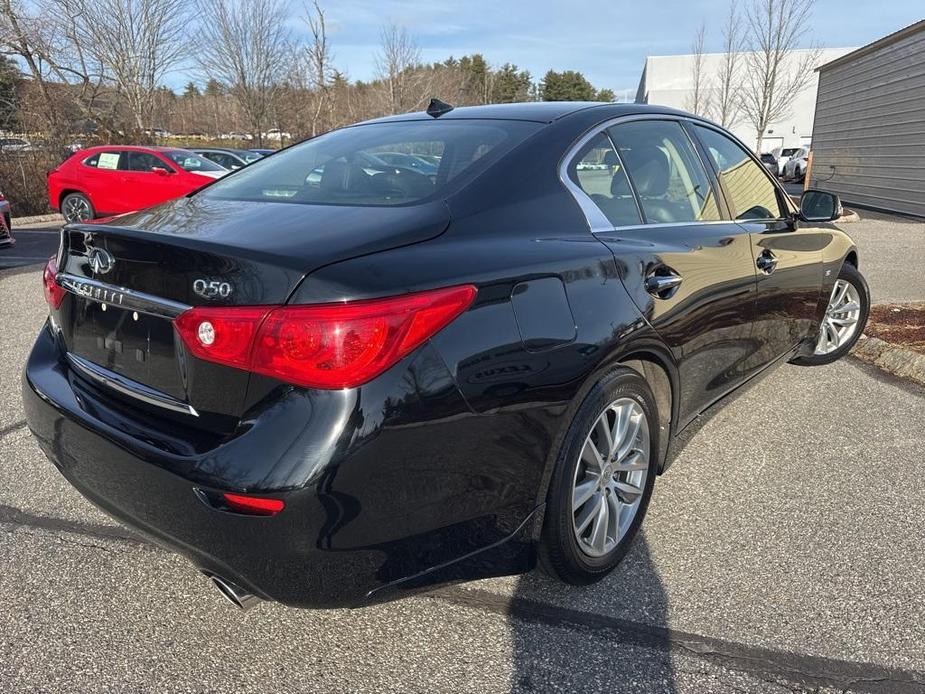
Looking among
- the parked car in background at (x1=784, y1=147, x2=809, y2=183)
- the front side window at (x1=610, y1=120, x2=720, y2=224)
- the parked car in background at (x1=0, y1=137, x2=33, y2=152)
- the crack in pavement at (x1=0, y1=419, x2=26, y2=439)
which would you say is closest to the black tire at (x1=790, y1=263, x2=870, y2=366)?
the front side window at (x1=610, y1=120, x2=720, y2=224)

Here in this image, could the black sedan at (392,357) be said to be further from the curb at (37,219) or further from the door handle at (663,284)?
the curb at (37,219)

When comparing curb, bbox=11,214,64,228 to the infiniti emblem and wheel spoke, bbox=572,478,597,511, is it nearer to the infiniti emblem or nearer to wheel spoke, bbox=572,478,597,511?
the infiniti emblem

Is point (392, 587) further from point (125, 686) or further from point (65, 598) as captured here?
point (65, 598)

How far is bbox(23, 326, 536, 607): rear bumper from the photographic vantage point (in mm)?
1671

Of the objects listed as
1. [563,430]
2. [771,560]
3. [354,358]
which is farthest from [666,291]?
[354,358]

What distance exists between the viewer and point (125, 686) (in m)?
2.01

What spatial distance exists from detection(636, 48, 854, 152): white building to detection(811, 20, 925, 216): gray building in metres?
28.7

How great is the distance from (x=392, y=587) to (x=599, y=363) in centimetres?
94

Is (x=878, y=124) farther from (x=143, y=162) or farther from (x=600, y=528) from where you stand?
(x=600, y=528)

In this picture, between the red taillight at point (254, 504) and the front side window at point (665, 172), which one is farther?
the front side window at point (665, 172)

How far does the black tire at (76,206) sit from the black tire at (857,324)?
46.1 ft

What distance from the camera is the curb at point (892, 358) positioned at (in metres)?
4.66

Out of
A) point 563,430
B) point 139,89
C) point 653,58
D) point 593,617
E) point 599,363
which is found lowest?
point 593,617

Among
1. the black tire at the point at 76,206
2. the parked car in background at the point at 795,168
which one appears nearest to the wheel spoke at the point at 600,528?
the black tire at the point at 76,206
